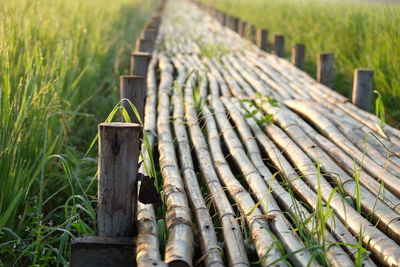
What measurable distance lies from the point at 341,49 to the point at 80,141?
11.7ft

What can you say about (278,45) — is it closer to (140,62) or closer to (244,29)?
(244,29)

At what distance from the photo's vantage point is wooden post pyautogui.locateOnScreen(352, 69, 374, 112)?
13.8 ft

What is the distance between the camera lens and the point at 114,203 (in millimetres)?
2041

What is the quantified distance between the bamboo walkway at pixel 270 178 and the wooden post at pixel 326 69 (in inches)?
11.6

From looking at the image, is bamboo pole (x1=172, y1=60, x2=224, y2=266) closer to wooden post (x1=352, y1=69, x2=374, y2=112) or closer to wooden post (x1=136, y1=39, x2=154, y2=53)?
wooden post (x1=352, y1=69, x2=374, y2=112)

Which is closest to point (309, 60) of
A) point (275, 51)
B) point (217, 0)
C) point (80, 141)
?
point (275, 51)

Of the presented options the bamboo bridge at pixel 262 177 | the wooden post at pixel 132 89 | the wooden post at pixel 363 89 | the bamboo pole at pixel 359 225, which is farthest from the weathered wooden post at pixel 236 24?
the bamboo pole at pixel 359 225

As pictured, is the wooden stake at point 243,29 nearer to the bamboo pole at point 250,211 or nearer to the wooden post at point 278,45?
the wooden post at point 278,45

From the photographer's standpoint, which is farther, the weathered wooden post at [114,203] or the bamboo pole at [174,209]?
the weathered wooden post at [114,203]

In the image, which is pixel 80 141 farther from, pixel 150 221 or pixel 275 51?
pixel 275 51

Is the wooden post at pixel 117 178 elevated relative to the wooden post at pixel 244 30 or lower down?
lower down

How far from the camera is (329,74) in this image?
17.5 ft

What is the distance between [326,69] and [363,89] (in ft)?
3.73

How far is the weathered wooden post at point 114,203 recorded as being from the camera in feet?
6.50
